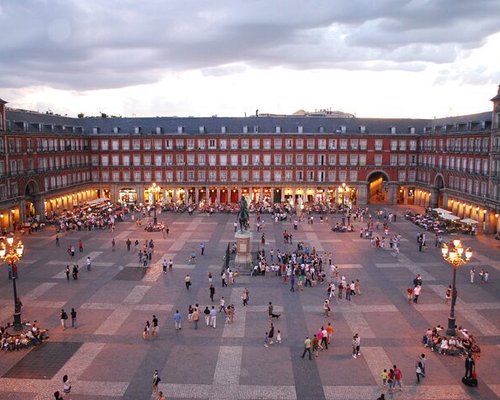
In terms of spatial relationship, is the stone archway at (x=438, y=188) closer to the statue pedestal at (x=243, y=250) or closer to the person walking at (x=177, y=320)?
the statue pedestal at (x=243, y=250)

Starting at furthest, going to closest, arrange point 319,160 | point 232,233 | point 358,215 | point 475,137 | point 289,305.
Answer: point 319,160, point 358,215, point 475,137, point 232,233, point 289,305

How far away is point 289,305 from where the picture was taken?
3431cm

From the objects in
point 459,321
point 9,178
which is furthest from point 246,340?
point 9,178

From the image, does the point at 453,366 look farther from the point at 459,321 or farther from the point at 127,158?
the point at 127,158

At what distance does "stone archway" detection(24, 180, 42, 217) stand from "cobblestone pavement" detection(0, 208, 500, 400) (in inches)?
886

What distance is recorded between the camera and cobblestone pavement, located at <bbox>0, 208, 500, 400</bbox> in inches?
913

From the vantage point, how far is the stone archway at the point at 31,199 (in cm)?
6965

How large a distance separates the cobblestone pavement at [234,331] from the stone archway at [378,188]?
40765 mm

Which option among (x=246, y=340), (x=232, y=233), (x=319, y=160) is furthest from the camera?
(x=319, y=160)

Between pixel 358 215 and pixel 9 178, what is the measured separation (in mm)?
48014

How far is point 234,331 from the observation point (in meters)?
29.7

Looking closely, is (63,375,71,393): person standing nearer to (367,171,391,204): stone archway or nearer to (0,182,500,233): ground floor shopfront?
(0,182,500,233): ground floor shopfront

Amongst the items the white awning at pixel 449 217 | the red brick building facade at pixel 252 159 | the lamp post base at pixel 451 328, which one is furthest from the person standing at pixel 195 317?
the red brick building facade at pixel 252 159

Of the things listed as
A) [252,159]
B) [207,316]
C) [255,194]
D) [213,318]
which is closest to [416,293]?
[213,318]
